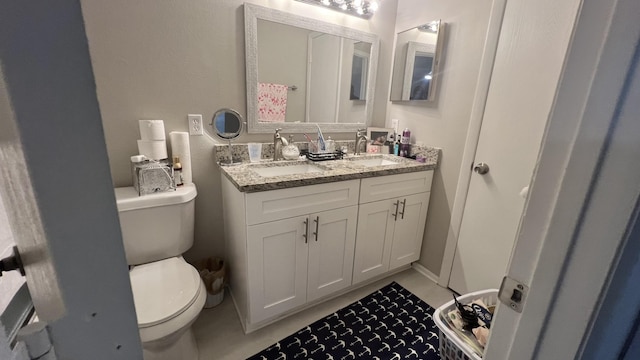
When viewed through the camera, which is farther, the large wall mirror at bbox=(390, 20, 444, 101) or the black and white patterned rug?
the large wall mirror at bbox=(390, 20, 444, 101)

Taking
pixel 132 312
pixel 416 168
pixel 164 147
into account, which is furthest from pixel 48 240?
pixel 416 168

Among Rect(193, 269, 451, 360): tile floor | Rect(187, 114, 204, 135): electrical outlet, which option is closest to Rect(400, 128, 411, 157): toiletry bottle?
Rect(193, 269, 451, 360): tile floor

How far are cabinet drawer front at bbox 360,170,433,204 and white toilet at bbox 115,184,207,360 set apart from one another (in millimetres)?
975

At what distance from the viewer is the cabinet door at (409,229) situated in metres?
1.83

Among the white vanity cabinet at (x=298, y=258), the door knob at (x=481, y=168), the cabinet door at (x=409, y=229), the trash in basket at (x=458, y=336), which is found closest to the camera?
the trash in basket at (x=458, y=336)

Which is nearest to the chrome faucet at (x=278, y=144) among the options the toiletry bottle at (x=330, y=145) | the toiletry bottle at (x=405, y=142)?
the toiletry bottle at (x=330, y=145)

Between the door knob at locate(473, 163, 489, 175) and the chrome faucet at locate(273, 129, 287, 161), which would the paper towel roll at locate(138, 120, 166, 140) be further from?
the door knob at locate(473, 163, 489, 175)

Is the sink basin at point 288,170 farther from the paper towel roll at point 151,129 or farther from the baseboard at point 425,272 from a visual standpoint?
the baseboard at point 425,272

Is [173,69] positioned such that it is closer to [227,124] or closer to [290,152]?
[227,124]

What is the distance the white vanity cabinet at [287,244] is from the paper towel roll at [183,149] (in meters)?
0.22

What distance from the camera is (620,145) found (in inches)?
13.8

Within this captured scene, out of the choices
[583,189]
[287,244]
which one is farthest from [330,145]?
[583,189]

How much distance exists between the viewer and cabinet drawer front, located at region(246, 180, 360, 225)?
127 centimetres

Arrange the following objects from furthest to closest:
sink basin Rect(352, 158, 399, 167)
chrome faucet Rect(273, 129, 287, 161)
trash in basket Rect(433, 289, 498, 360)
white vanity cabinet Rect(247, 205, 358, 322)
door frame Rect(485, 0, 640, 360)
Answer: sink basin Rect(352, 158, 399, 167)
chrome faucet Rect(273, 129, 287, 161)
white vanity cabinet Rect(247, 205, 358, 322)
trash in basket Rect(433, 289, 498, 360)
door frame Rect(485, 0, 640, 360)
